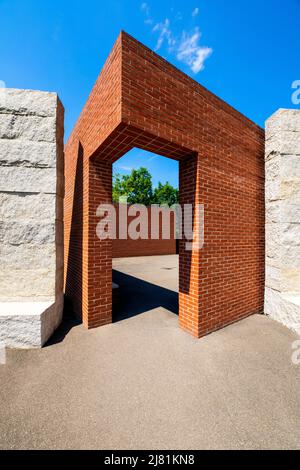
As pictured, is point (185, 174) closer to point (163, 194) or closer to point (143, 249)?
point (143, 249)

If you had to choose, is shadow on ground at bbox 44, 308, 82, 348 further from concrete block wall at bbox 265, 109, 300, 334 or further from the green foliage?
the green foliage

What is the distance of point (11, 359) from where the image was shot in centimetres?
318

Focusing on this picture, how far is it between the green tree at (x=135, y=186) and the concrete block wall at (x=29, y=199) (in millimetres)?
33331

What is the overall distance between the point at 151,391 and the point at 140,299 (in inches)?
145

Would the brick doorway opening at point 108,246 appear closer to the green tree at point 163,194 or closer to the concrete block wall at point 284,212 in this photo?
the concrete block wall at point 284,212

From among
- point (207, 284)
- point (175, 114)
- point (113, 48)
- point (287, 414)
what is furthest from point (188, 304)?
point (113, 48)

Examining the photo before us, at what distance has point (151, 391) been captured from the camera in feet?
8.29

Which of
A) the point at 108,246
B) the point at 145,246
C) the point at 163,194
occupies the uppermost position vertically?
the point at 163,194

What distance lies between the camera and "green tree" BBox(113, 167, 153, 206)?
37.7m

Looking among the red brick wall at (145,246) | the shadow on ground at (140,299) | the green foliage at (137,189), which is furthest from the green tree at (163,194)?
the shadow on ground at (140,299)

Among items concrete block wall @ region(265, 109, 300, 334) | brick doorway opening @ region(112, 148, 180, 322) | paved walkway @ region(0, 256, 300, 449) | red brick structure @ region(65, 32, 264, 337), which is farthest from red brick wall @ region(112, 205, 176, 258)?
paved walkway @ region(0, 256, 300, 449)

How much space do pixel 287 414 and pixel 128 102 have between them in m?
4.46

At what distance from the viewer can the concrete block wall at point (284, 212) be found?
15.9ft

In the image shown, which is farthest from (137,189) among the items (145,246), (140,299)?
(140,299)
